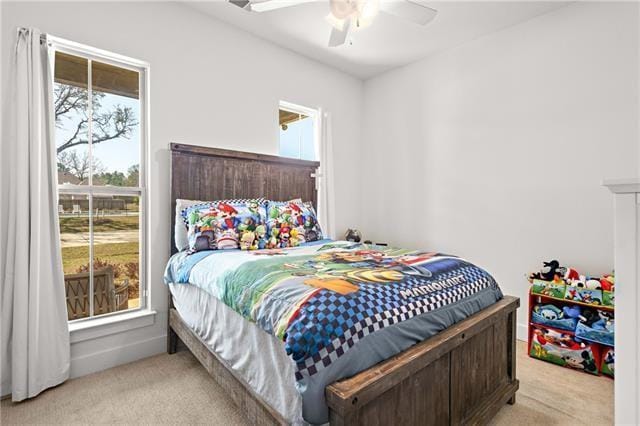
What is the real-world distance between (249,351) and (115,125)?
2.07 m

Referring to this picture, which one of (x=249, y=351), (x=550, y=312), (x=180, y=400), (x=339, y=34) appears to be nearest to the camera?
(x=249, y=351)

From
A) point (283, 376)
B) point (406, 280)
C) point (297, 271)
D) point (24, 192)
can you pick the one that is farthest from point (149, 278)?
point (406, 280)

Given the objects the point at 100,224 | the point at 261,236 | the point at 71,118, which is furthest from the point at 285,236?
the point at 71,118

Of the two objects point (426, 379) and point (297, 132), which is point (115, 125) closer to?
point (297, 132)

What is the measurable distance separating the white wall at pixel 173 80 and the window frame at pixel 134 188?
56 mm

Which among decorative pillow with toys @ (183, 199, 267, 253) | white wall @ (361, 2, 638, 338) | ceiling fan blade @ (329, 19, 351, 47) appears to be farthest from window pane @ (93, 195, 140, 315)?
white wall @ (361, 2, 638, 338)

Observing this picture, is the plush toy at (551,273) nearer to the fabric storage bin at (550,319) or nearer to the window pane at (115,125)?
the fabric storage bin at (550,319)

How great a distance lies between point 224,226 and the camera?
2.34m

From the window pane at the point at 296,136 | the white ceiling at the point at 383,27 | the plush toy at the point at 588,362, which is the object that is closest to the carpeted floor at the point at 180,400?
the plush toy at the point at 588,362

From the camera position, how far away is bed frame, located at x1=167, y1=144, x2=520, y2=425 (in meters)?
1.04

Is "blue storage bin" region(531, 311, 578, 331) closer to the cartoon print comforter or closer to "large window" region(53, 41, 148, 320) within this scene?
the cartoon print comforter

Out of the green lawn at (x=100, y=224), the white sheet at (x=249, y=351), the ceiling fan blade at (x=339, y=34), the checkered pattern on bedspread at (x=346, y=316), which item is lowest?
the white sheet at (x=249, y=351)

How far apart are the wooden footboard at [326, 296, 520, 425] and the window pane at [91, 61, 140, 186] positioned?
7.55 ft

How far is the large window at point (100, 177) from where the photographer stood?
2.28 m
